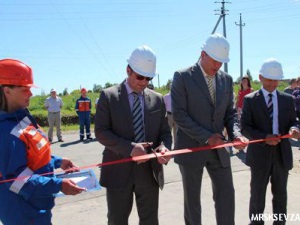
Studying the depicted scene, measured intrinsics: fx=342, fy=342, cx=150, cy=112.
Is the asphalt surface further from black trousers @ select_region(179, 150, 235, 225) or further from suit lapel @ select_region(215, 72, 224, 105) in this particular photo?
suit lapel @ select_region(215, 72, 224, 105)

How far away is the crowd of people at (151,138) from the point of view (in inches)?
87.4

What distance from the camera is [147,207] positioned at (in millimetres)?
3145

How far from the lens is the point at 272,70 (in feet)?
12.6

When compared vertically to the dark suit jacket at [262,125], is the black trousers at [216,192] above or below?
below

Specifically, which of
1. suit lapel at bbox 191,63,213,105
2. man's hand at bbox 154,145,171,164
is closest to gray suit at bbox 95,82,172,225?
man's hand at bbox 154,145,171,164

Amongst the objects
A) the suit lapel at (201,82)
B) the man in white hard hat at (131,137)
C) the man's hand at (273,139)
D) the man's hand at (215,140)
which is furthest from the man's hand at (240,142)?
the man in white hard hat at (131,137)

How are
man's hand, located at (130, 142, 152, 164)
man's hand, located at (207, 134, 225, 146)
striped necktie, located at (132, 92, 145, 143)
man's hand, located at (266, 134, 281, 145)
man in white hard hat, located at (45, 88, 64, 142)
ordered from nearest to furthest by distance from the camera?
man's hand, located at (130, 142, 152, 164) < striped necktie, located at (132, 92, 145, 143) < man's hand, located at (207, 134, 225, 146) < man's hand, located at (266, 134, 281, 145) < man in white hard hat, located at (45, 88, 64, 142)

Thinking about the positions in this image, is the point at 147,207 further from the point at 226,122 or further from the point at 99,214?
the point at 99,214

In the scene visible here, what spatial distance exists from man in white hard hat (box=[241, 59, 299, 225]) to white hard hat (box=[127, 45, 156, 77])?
158 centimetres

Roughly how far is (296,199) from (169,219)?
2.03 meters

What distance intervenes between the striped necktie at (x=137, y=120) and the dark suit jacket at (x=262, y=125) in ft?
4.82

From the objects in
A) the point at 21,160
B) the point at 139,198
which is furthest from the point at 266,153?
the point at 21,160

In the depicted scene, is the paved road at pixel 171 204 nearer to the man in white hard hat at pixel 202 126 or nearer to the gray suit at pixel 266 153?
the gray suit at pixel 266 153

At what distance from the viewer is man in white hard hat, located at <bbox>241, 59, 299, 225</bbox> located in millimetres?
3865
